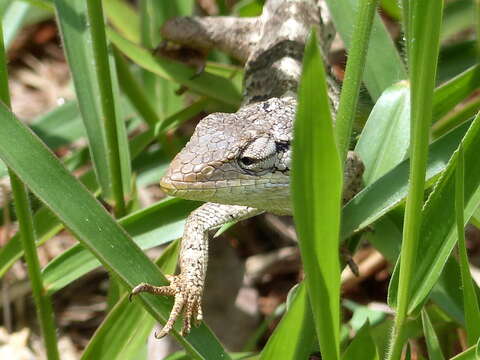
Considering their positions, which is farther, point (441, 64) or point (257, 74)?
point (441, 64)

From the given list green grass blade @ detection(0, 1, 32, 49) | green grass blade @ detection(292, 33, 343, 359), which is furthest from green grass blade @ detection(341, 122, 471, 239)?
green grass blade @ detection(0, 1, 32, 49)

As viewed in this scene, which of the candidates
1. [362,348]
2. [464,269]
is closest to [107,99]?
[362,348]

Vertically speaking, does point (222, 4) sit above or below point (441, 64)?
above

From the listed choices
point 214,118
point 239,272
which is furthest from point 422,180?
point 239,272

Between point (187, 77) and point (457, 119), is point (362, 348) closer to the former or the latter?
point (457, 119)

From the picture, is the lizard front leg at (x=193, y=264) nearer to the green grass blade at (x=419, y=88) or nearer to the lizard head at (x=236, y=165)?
the lizard head at (x=236, y=165)

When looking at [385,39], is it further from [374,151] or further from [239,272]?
[239,272]
